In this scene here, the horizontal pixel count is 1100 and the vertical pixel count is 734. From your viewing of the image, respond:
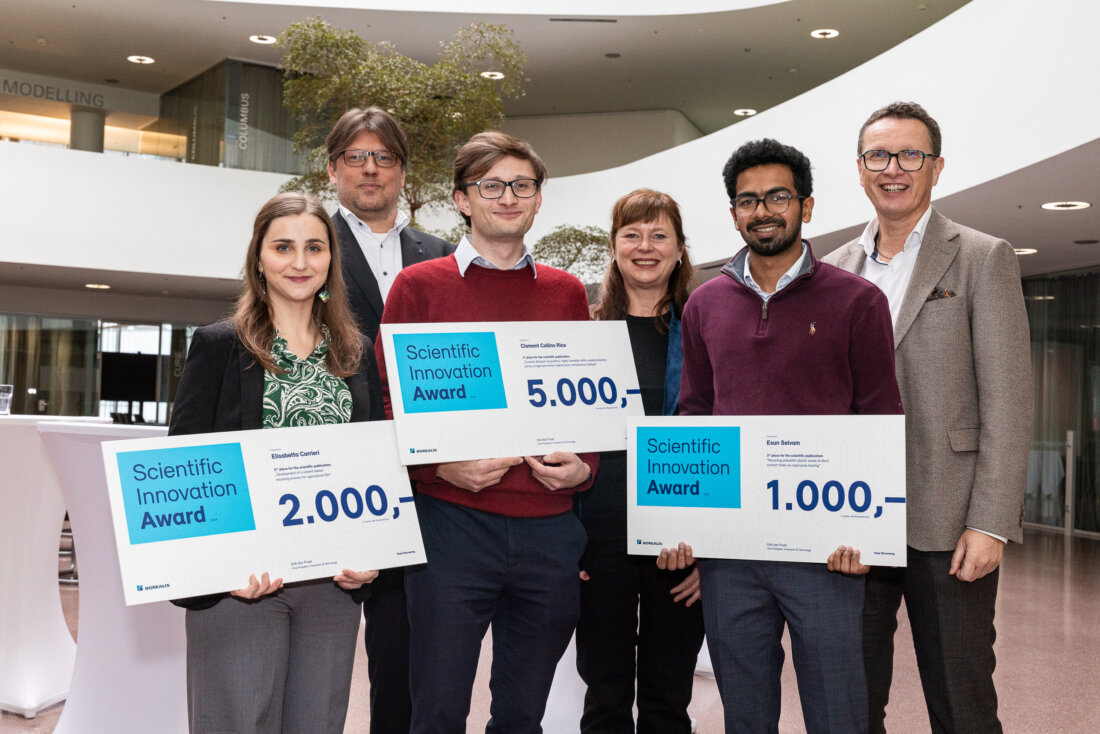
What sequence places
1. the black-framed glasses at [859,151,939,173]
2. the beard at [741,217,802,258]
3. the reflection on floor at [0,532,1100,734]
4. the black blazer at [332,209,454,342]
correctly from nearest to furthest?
the beard at [741,217,802,258]
the black-framed glasses at [859,151,939,173]
the black blazer at [332,209,454,342]
the reflection on floor at [0,532,1100,734]

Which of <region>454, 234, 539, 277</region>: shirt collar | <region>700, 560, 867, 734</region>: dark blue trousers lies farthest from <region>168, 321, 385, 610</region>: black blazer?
<region>700, 560, 867, 734</region>: dark blue trousers

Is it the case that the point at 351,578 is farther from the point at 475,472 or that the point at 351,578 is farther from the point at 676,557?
the point at 676,557

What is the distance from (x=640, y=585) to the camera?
8.95 ft

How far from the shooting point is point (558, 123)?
53.0 ft

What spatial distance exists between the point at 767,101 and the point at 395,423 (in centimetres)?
1424

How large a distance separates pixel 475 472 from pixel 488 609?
0.33 meters

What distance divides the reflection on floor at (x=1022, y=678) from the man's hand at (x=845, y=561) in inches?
69.0

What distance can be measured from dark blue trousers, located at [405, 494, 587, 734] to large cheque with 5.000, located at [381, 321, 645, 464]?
0.60 feet

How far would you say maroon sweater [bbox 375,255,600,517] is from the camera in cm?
226

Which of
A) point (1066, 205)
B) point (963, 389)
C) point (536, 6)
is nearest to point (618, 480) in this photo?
point (963, 389)

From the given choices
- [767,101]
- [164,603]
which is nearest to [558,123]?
[767,101]

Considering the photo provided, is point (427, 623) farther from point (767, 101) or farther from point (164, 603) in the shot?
point (767, 101)

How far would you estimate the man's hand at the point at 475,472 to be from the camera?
2.19 m

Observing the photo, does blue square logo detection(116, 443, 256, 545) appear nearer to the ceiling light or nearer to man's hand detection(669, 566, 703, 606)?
man's hand detection(669, 566, 703, 606)
